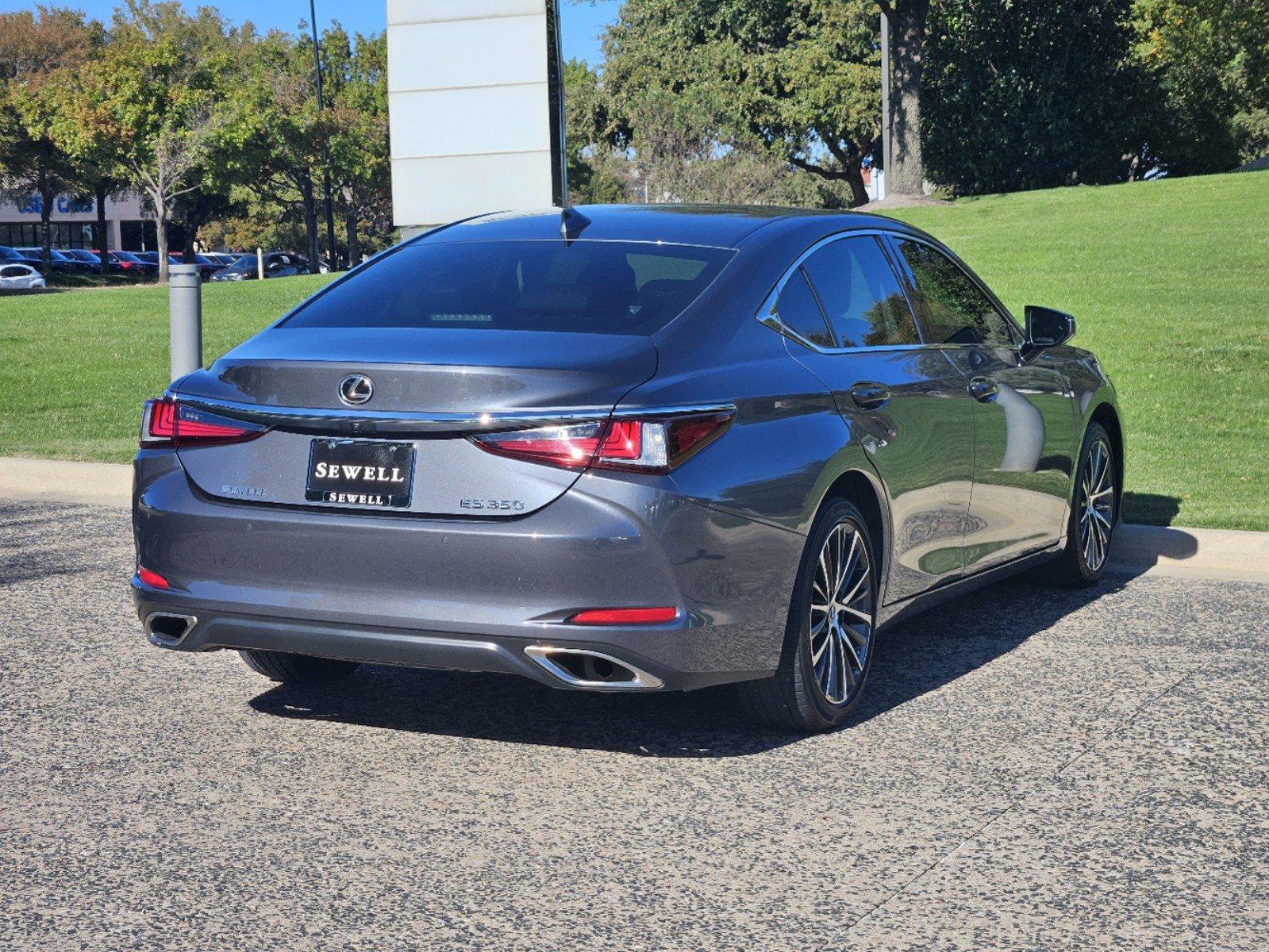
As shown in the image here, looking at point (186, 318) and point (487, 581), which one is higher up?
point (186, 318)

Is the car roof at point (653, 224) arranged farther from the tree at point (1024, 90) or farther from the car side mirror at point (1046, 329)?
the tree at point (1024, 90)

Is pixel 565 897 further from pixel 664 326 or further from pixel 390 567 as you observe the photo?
pixel 664 326

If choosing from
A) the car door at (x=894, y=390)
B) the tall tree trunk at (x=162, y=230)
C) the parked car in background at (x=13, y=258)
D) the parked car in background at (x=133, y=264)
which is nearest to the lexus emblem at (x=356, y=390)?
the car door at (x=894, y=390)

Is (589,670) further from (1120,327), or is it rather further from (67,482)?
(1120,327)

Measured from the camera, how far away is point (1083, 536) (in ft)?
25.2

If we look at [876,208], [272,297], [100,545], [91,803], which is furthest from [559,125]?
[876,208]

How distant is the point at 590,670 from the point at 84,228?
4012 inches

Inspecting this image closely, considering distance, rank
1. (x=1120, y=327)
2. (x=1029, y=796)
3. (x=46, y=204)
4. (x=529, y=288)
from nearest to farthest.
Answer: (x=1029, y=796)
(x=529, y=288)
(x=1120, y=327)
(x=46, y=204)

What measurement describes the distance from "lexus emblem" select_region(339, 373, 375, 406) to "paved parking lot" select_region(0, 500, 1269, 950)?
111 centimetres

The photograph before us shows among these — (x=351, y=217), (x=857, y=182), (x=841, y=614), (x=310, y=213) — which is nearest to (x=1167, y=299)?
(x=841, y=614)

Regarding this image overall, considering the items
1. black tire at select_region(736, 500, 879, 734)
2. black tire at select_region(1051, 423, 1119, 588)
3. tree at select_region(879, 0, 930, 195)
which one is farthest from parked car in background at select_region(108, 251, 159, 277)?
black tire at select_region(736, 500, 879, 734)

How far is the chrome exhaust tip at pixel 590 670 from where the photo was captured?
445 centimetres

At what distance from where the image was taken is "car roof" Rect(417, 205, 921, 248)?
5516 mm

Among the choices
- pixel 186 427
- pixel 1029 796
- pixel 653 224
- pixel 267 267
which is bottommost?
pixel 1029 796
